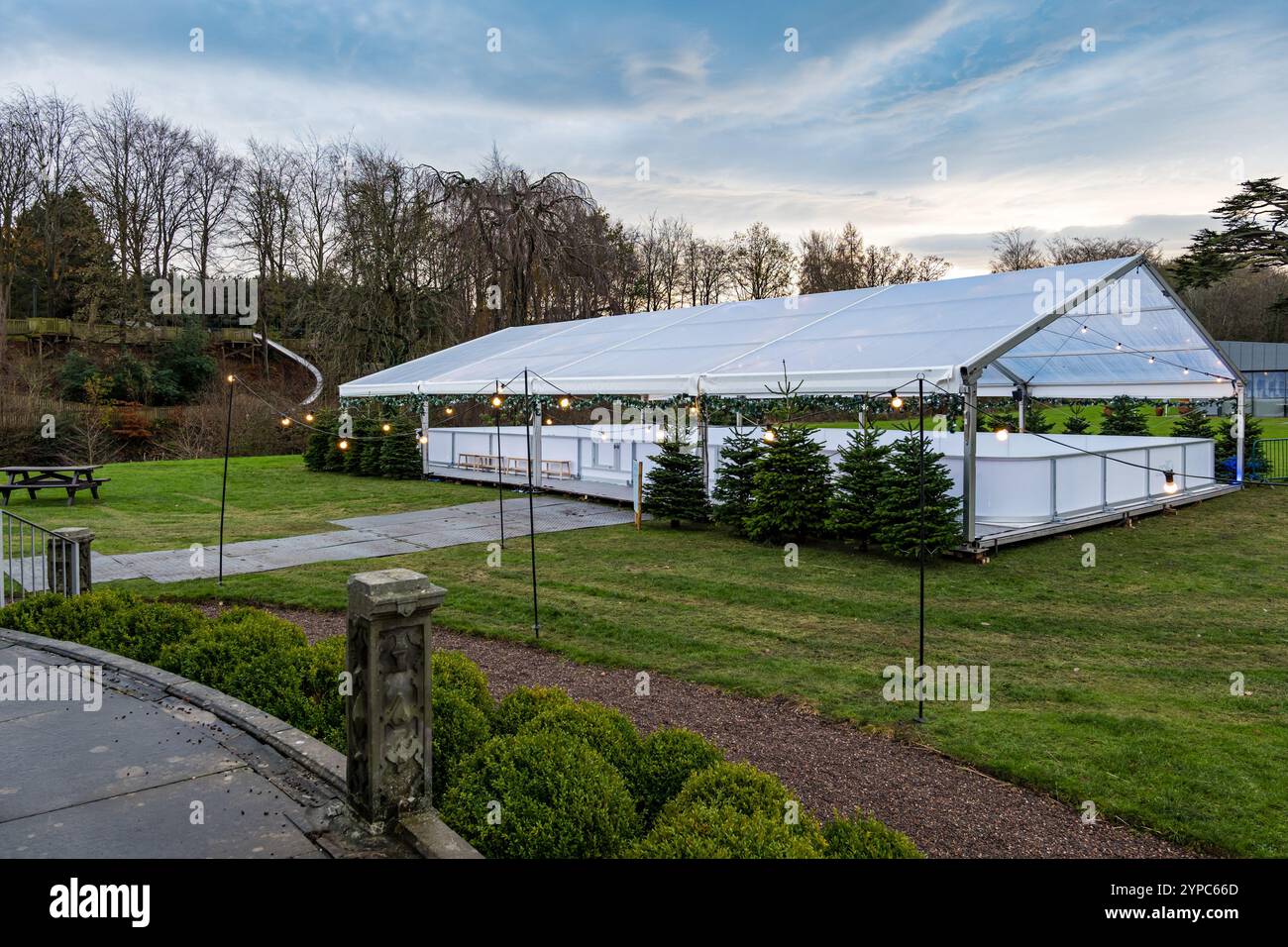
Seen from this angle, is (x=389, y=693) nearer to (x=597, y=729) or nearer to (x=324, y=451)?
(x=597, y=729)

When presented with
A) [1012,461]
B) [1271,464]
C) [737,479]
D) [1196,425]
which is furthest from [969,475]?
[1271,464]

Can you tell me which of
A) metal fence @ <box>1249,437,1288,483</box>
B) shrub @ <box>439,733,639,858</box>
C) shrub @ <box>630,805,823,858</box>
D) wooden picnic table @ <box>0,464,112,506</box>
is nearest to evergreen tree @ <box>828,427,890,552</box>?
shrub @ <box>439,733,639,858</box>

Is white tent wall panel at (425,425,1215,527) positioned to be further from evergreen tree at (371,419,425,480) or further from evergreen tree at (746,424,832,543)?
evergreen tree at (746,424,832,543)

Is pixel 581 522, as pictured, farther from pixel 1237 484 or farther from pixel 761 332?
pixel 1237 484

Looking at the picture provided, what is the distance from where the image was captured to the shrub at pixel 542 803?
3740 millimetres

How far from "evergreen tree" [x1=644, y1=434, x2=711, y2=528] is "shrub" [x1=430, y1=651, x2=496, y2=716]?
9240mm

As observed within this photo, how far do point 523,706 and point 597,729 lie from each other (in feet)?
2.29

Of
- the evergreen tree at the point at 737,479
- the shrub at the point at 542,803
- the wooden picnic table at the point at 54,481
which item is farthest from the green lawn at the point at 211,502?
the shrub at the point at 542,803

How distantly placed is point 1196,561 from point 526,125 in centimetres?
2615

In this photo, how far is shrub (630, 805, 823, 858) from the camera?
336 cm

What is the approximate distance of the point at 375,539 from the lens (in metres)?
13.8

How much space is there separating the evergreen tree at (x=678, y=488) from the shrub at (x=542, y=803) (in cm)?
1055

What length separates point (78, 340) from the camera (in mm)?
38531
